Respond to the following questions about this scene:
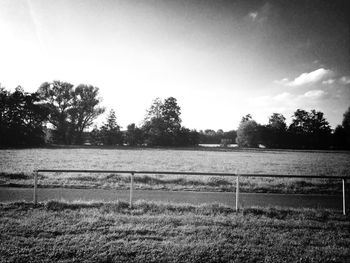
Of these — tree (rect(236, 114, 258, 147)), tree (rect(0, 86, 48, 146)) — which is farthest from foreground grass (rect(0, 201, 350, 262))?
tree (rect(236, 114, 258, 147))

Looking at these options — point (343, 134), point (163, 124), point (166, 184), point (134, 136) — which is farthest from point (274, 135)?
point (166, 184)

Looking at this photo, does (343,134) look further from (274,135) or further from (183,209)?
(183,209)

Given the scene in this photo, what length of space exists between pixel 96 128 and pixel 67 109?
1221cm

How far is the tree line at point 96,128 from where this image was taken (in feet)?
190

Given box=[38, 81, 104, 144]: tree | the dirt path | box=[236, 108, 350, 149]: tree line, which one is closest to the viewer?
the dirt path

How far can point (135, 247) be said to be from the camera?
4336 millimetres

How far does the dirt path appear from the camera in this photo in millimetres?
8391

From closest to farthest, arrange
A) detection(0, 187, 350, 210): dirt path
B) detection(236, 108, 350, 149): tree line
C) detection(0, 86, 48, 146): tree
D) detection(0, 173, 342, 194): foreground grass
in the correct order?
detection(0, 187, 350, 210): dirt path
detection(0, 173, 342, 194): foreground grass
detection(0, 86, 48, 146): tree
detection(236, 108, 350, 149): tree line

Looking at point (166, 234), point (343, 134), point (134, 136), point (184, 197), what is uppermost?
point (343, 134)

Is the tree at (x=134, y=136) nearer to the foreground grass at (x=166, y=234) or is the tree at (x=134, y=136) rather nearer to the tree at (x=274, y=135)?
the tree at (x=274, y=135)

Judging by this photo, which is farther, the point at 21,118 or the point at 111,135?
the point at 111,135

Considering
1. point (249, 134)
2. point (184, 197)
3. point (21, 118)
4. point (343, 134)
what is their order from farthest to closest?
point (249, 134) < point (343, 134) < point (21, 118) < point (184, 197)

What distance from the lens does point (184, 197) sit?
905cm

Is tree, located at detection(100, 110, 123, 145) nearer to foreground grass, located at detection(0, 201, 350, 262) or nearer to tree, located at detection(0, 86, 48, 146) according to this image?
tree, located at detection(0, 86, 48, 146)
